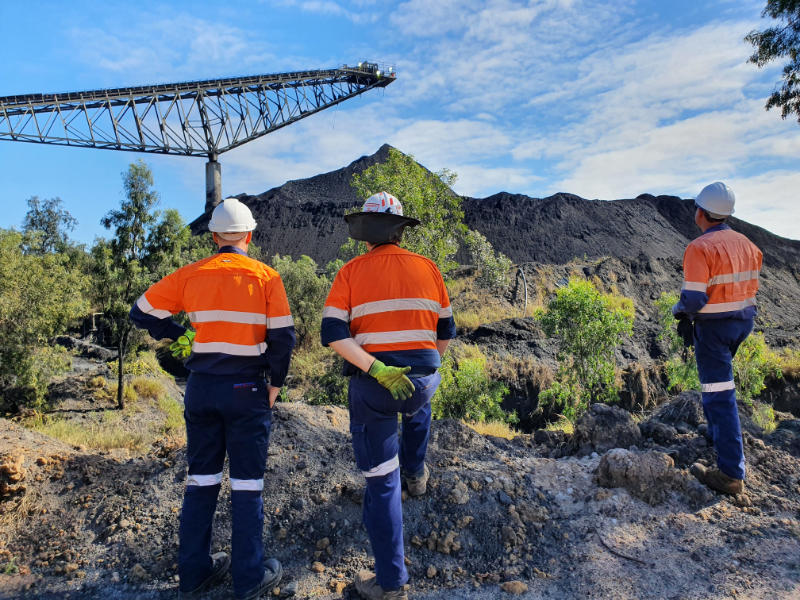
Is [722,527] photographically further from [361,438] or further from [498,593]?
[361,438]

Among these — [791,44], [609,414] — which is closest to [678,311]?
[609,414]

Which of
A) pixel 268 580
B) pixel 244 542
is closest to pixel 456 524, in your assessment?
pixel 268 580

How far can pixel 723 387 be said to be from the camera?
421 cm

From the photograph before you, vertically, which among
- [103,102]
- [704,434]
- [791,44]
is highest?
[103,102]

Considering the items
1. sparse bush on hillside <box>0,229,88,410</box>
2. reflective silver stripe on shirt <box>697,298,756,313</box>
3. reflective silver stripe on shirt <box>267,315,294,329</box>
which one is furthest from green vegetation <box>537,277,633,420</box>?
sparse bush on hillside <box>0,229,88,410</box>

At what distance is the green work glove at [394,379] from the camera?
2.91 m

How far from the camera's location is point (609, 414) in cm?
535

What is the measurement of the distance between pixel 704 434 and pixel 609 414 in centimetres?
97

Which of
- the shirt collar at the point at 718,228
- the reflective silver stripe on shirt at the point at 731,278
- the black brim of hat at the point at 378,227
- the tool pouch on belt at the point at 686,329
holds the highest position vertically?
the shirt collar at the point at 718,228

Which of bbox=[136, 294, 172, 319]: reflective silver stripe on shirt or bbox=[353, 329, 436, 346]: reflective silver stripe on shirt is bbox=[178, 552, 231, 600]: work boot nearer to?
bbox=[136, 294, 172, 319]: reflective silver stripe on shirt

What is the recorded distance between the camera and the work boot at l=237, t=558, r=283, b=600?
320cm

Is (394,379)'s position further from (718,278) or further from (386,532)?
(718,278)

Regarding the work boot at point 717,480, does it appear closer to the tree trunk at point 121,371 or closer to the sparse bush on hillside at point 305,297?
the tree trunk at point 121,371

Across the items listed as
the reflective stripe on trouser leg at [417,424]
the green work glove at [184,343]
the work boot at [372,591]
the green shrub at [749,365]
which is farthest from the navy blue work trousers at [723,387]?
the green shrub at [749,365]
